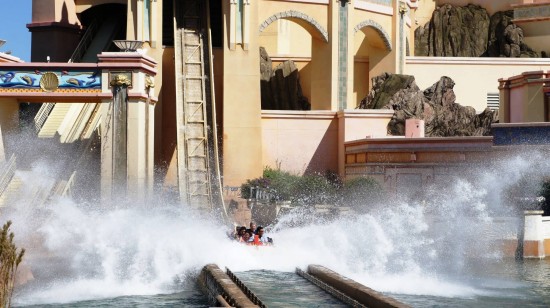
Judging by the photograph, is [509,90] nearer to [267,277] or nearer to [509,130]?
[509,130]

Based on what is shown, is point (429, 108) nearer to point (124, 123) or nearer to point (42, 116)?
point (42, 116)

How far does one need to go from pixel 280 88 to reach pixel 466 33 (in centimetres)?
1133

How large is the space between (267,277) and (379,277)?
2584 mm

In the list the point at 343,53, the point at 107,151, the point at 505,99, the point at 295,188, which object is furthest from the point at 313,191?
the point at 107,151

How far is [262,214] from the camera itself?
3797 cm

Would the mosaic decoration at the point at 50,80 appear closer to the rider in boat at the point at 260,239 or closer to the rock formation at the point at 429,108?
the rider in boat at the point at 260,239

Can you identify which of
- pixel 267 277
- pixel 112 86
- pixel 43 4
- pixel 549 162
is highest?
pixel 43 4

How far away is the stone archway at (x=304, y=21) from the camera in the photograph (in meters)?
43.9

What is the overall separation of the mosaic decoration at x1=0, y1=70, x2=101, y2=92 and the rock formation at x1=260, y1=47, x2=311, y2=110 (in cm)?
1814

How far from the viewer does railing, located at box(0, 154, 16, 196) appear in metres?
31.6

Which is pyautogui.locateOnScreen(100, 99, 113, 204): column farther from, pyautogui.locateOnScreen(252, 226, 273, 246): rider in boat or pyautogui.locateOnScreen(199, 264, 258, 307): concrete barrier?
pyautogui.locateOnScreen(199, 264, 258, 307): concrete barrier

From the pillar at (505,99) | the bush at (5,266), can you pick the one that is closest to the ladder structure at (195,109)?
the pillar at (505,99)

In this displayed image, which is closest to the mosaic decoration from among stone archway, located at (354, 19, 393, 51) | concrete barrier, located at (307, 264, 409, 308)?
concrete barrier, located at (307, 264, 409, 308)

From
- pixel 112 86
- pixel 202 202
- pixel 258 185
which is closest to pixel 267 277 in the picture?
pixel 112 86
